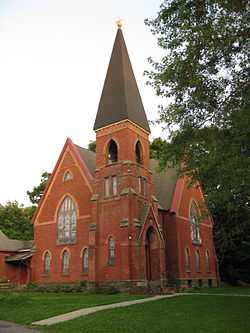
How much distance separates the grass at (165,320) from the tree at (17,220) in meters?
44.4

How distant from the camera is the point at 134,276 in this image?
90.9ft

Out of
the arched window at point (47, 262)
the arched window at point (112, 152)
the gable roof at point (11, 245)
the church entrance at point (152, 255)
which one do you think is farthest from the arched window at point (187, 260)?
the gable roof at point (11, 245)

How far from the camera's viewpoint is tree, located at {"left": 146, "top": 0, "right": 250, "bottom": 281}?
→ 40.1ft

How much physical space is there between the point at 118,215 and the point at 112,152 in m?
6.58

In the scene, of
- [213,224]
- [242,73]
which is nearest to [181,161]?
[242,73]

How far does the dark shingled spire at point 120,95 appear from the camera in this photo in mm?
32844

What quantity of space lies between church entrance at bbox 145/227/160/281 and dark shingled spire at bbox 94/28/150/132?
9.50 meters

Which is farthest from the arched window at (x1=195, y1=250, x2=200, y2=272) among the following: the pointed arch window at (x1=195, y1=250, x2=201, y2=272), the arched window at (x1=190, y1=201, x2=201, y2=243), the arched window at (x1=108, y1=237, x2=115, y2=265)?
the arched window at (x1=108, y1=237, x2=115, y2=265)

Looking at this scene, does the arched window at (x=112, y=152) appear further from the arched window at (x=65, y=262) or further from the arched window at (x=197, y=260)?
the arched window at (x=197, y=260)

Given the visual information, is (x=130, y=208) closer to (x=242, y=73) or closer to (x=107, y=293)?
(x=107, y=293)

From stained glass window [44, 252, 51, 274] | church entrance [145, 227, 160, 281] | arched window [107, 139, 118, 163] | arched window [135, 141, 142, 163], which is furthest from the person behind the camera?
stained glass window [44, 252, 51, 274]

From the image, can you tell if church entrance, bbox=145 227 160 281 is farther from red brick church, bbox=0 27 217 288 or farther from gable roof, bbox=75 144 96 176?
gable roof, bbox=75 144 96 176

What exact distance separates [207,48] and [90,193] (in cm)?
2277

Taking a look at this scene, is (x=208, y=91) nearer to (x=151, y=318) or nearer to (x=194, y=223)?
(x=151, y=318)
